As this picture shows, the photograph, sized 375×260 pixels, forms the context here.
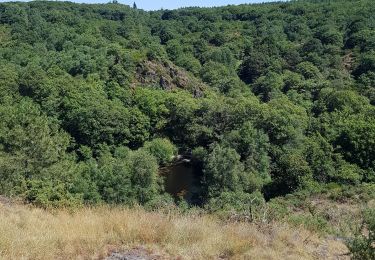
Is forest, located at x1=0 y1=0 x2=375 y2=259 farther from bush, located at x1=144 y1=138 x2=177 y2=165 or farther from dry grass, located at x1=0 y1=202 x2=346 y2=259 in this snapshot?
dry grass, located at x1=0 y1=202 x2=346 y2=259

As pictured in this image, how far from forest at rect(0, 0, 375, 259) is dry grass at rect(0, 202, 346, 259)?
2.79 meters

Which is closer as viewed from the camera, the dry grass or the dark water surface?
the dry grass

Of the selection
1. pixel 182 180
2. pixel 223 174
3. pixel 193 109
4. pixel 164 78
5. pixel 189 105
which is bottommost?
pixel 182 180

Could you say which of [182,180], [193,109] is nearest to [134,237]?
[182,180]

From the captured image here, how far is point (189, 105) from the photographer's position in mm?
60094

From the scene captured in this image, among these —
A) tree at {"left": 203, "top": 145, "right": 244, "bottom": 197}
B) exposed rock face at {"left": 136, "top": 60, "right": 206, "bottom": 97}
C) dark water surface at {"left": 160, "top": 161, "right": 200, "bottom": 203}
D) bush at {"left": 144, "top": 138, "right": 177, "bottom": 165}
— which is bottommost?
dark water surface at {"left": 160, "top": 161, "right": 200, "bottom": 203}

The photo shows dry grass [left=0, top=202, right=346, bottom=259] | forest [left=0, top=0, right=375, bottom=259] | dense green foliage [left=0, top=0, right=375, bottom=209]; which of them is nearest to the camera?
dry grass [left=0, top=202, right=346, bottom=259]

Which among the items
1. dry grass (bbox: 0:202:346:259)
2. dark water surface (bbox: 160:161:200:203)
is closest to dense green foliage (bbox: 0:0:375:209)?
Answer: dark water surface (bbox: 160:161:200:203)

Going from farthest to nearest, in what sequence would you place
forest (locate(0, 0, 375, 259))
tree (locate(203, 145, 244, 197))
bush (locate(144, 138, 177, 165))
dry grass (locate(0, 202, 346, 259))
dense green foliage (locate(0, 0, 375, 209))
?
1. bush (locate(144, 138, 177, 165))
2. tree (locate(203, 145, 244, 197))
3. dense green foliage (locate(0, 0, 375, 209))
4. forest (locate(0, 0, 375, 259))
5. dry grass (locate(0, 202, 346, 259))

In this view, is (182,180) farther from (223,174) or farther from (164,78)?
(164,78)

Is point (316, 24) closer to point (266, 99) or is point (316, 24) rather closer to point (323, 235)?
point (266, 99)

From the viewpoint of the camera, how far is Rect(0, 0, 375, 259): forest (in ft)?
105

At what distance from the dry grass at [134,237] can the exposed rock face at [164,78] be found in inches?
2607

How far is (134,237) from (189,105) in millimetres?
52632
